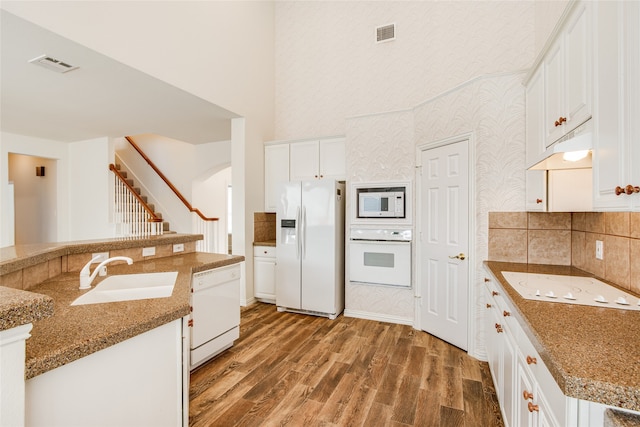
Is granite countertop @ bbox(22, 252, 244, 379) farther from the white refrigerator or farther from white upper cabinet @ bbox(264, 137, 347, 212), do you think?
white upper cabinet @ bbox(264, 137, 347, 212)

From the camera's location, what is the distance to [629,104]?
3.32ft

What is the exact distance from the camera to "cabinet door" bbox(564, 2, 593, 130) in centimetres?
133

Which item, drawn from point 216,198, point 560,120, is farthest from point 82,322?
point 216,198

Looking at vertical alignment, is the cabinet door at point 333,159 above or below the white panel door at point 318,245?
above

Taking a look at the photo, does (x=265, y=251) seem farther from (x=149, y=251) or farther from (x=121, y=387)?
(x=121, y=387)

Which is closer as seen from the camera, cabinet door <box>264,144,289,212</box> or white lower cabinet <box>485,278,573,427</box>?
white lower cabinet <box>485,278,573,427</box>

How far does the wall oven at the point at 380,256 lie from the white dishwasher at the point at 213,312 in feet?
4.96

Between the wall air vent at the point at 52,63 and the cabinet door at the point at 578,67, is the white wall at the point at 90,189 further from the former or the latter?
the cabinet door at the point at 578,67

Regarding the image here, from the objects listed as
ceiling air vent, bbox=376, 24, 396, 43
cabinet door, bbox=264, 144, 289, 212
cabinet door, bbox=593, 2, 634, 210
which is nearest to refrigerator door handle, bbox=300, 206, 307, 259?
cabinet door, bbox=264, 144, 289, 212

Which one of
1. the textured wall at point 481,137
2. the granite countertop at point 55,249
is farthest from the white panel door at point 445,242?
the granite countertop at point 55,249

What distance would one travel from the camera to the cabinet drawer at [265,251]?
4.11 metres

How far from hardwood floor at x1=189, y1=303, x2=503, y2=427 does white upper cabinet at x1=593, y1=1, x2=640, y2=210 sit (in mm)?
1595

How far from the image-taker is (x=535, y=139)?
2.11 metres

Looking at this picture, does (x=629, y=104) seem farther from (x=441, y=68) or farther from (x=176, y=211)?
(x=176, y=211)
